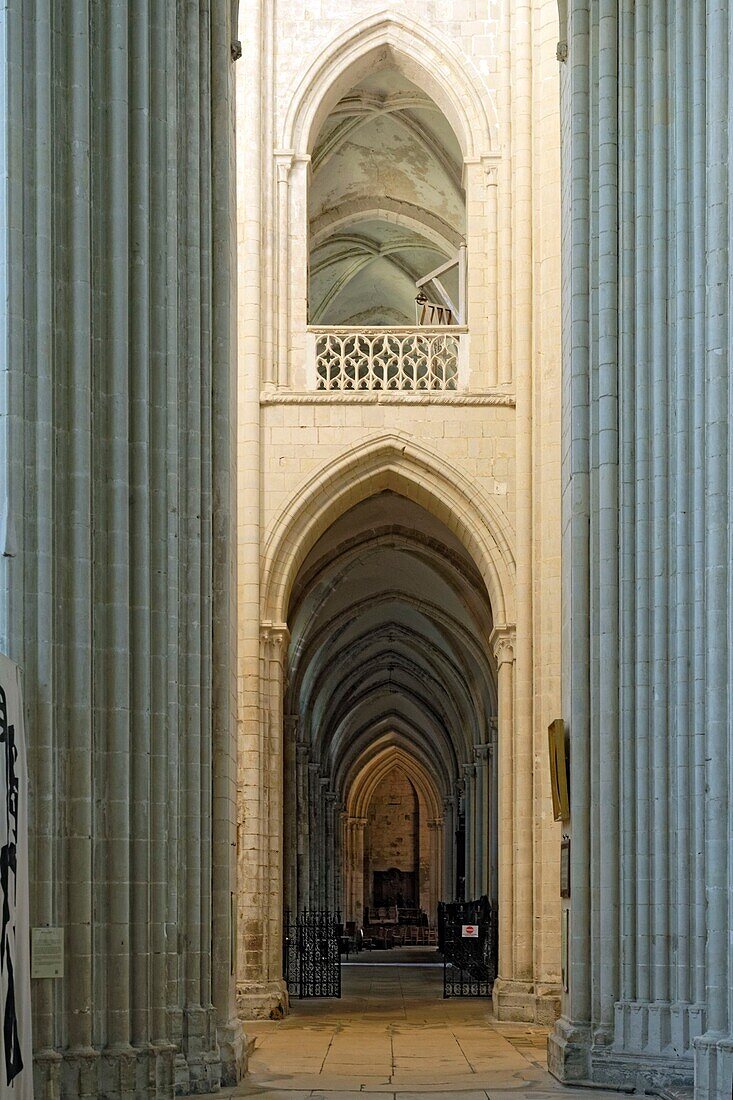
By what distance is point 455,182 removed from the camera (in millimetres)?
22484

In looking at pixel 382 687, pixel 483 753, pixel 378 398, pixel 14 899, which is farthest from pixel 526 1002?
pixel 382 687

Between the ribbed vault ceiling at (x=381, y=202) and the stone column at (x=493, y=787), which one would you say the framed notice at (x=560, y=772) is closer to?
the ribbed vault ceiling at (x=381, y=202)

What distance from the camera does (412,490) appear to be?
60.3 feet

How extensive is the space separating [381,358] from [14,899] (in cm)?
1148

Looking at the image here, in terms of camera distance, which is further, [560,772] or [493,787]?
[493,787]

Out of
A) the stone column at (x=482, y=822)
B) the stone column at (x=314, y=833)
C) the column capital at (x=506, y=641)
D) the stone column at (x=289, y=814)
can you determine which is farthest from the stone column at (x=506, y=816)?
the stone column at (x=314, y=833)

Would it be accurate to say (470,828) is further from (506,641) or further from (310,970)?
(506,641)

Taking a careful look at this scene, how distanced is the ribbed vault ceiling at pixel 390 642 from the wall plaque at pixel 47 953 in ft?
42.8

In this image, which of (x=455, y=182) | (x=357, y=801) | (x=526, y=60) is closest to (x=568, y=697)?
(x=526, y=60)

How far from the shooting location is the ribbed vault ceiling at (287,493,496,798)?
2266 cm

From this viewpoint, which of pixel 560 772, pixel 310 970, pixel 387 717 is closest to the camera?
pixel 560 772

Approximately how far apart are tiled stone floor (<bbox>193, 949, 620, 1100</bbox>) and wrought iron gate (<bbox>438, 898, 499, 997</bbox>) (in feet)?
2.18

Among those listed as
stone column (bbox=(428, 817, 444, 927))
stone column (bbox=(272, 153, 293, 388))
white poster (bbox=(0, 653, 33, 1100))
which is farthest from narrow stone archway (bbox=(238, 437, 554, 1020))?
white poster (bbox=(0, 653, 33, 1100))

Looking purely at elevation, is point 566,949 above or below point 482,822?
above
